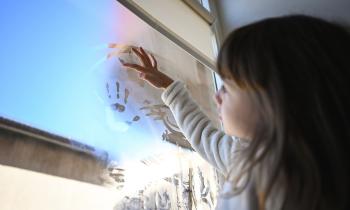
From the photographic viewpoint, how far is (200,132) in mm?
714

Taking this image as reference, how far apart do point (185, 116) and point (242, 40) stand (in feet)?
0.91

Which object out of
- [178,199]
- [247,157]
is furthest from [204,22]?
[247,157]

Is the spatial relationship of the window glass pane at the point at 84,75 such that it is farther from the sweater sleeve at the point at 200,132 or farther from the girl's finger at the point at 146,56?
the sweater sleeve at the point at 200,132

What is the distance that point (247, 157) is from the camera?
429 millimetres

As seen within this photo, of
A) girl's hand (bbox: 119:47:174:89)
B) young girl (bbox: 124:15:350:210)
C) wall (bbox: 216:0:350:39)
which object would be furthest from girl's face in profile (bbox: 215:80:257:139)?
wall (bbox: 216:0:350:39)

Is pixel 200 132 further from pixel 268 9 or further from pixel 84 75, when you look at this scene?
pixel 268 9

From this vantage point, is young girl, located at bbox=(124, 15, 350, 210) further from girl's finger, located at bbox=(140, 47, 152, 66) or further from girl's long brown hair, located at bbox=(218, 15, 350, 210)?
girl's finger, located at bbox=(140, 47, 152, 66)

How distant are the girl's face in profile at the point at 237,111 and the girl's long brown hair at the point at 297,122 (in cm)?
2

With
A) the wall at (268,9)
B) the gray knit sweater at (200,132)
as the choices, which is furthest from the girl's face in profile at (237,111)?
the wall at (268,9)

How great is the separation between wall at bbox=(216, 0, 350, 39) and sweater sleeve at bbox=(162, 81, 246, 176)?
65 cm

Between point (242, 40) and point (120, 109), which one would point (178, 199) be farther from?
point (242, 40)

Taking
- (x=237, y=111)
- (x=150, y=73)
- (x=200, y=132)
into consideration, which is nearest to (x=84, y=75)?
(x=150, y=73)

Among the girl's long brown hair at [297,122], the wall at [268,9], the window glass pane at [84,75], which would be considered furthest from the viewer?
the wall at [268,9]

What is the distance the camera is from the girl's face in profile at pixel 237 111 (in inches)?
18.7
